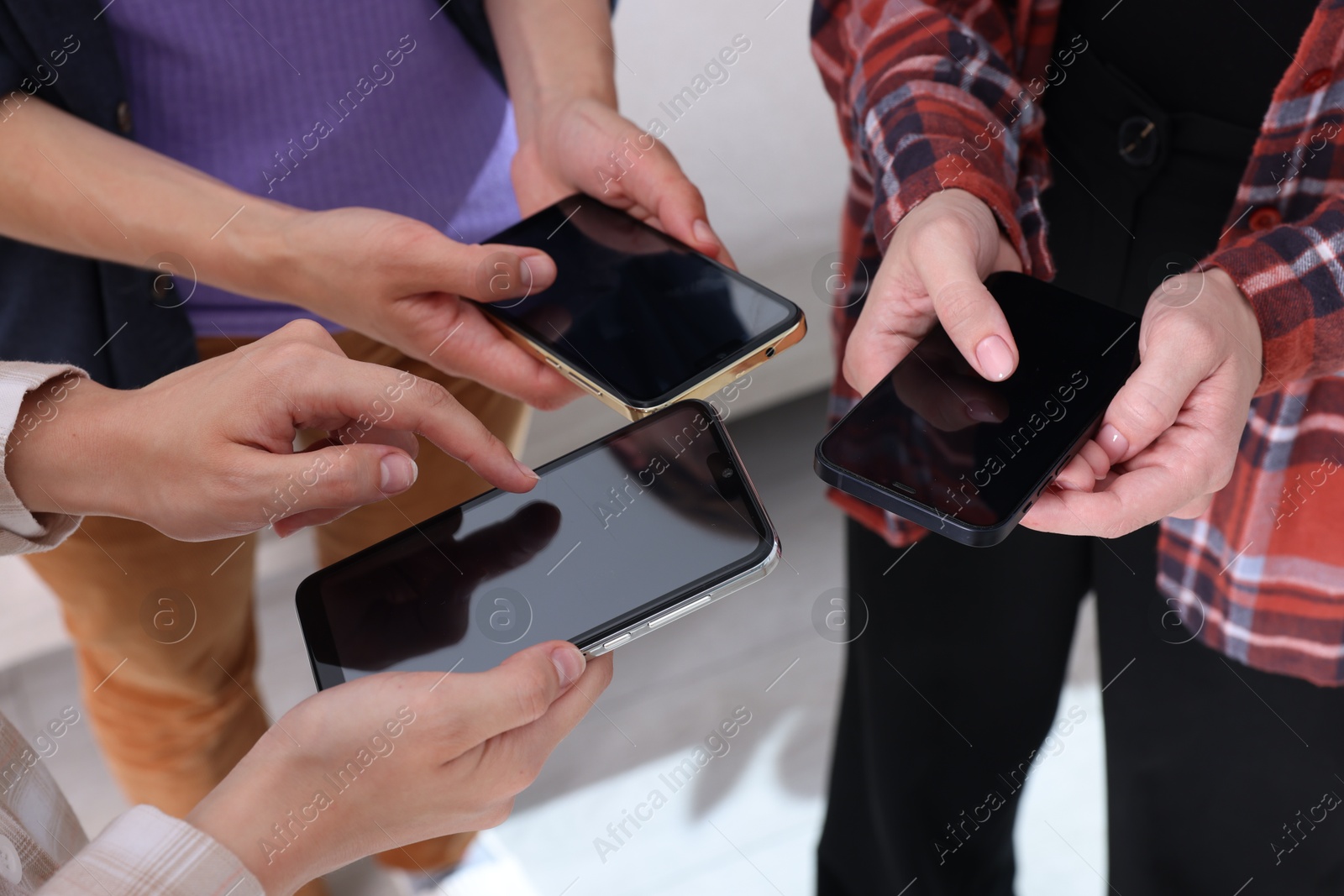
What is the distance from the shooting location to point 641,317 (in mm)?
700

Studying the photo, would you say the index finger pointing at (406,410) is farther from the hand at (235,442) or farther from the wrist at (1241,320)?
the wrist at (1241,320)

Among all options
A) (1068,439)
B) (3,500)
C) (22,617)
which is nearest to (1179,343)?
(1068,439)

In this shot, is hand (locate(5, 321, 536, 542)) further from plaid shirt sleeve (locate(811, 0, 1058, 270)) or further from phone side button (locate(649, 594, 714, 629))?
plaid shirt sleeve (locate(811, 0, 1058, 270))

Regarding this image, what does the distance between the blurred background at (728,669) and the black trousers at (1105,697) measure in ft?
0.60

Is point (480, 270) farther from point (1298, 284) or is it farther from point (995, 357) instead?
point (1298, 284)

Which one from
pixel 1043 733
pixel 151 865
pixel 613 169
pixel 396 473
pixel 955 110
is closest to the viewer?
pixel 151 865

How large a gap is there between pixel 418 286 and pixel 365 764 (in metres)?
0.34

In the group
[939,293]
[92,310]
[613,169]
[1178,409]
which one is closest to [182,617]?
[92,310]

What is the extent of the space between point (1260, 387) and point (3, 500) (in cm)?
70

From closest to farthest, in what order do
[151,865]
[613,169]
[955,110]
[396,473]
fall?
[151,865], [396,473], [955,110], [613,169]

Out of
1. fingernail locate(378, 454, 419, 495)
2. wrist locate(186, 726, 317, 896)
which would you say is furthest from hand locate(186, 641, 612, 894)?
fingernail locate(378, 454, 419, 495)

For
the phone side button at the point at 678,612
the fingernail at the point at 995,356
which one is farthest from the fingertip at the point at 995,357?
the phone side button at the point at 678,612

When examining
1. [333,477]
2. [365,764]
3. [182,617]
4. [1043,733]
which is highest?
[333,477]

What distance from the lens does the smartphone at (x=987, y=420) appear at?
55 cm
